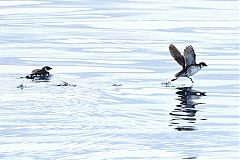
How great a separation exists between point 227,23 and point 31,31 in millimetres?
6506

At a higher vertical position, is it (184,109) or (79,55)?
(79,55)

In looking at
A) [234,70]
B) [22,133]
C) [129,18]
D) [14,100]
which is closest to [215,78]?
[234,70]

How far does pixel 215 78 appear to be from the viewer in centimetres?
2259

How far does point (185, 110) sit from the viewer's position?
18344mm

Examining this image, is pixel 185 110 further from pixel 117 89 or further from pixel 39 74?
pixel 39 74

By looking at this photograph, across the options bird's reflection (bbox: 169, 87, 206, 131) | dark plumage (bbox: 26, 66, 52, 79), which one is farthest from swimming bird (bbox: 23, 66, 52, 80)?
bird's reflection (bbox: 169, 87, 206, 131)

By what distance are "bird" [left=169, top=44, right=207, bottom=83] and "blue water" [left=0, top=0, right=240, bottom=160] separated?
257 mm

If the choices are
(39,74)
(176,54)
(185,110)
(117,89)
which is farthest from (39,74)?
(185,110)

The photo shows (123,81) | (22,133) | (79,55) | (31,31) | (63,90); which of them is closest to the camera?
(22,133)

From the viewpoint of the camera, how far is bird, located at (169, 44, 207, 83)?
71.5ft

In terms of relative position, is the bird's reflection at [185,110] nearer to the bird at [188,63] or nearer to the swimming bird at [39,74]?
the bird at [188,63]

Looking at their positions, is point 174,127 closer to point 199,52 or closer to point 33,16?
point 199,52

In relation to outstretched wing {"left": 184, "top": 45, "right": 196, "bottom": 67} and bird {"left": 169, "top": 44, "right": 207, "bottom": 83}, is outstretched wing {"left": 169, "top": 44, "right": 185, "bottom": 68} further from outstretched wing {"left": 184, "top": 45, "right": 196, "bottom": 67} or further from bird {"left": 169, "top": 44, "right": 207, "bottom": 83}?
outstretched wing {"left": 184, "top": 45, "right": 196, "bottom": 67}

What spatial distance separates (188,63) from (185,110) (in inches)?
158
